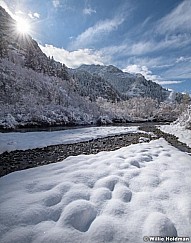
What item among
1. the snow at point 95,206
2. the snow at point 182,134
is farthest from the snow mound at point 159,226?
the snow at point 182,134

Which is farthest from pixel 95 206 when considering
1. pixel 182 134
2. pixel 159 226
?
pixel 182 134

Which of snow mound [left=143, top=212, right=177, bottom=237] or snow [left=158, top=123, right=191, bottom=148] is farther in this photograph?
snow [left=158, top=123, right=191, bottom=148]

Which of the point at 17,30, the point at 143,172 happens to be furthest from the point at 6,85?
the point at 17,30

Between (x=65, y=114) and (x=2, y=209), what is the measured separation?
6520 cm

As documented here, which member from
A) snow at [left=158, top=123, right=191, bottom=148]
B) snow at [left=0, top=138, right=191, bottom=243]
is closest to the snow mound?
snow at [left=0, top=138, right=191, bottom=243]

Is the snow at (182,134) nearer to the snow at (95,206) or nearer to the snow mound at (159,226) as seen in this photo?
the snow at (95,206)

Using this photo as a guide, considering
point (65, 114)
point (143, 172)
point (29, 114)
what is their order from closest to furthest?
point (143, 172) < point (29, 114) < point (65, 114)

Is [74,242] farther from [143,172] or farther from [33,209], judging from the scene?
[143,172]

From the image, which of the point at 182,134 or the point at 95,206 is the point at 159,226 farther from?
the point at 182,134

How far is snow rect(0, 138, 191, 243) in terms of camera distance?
3.67 meters

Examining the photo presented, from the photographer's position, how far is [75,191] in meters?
5.21

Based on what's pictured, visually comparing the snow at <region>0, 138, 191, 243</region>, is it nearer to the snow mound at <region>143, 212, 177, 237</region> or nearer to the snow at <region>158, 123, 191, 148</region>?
the snow mound at <region>143, 212, 177, 237</region>

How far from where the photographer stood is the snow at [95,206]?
3670 mm

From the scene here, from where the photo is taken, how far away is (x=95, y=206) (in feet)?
14.9
